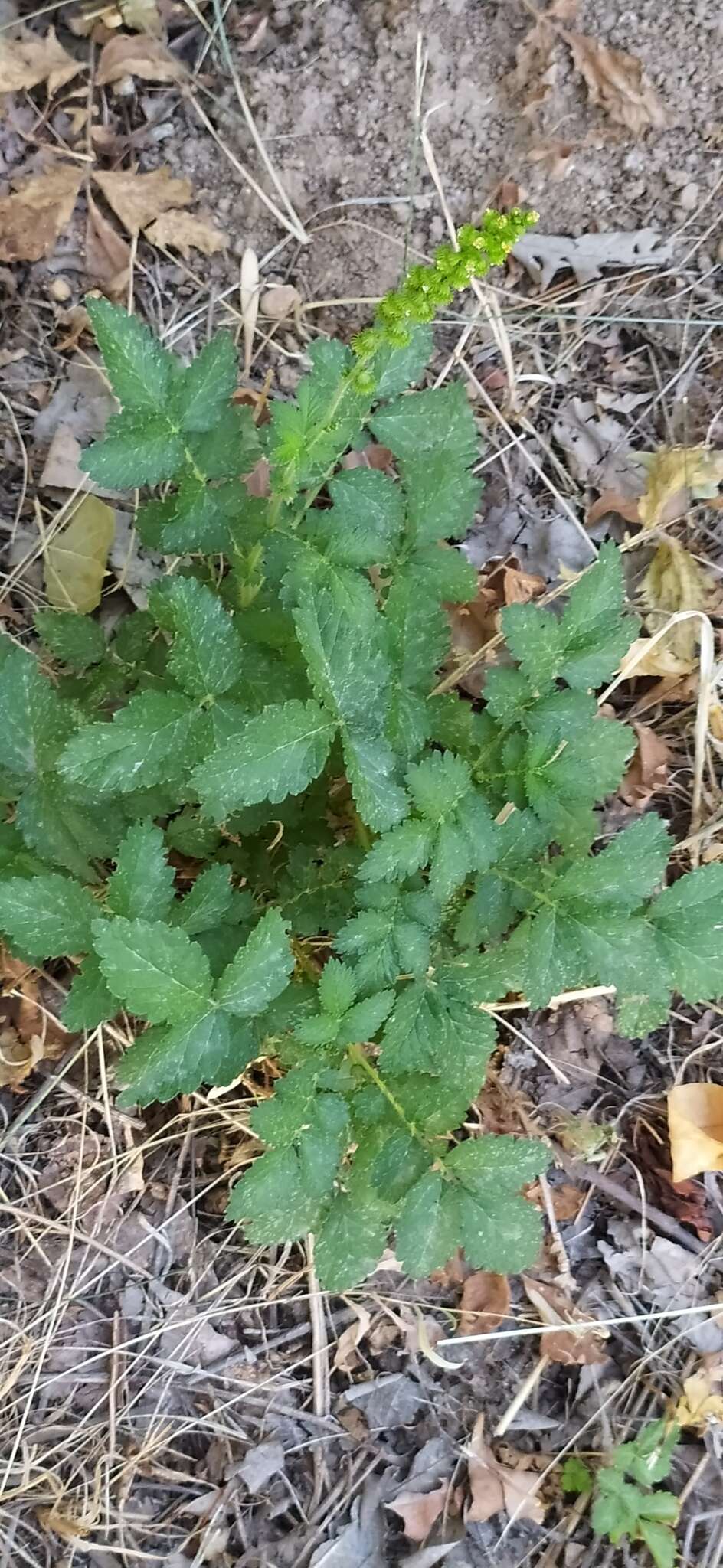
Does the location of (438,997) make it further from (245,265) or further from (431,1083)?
(245,265)

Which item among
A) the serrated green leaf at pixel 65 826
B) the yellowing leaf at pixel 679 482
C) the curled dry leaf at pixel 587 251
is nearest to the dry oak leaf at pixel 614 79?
the curled dry leaf at pixel 587 251

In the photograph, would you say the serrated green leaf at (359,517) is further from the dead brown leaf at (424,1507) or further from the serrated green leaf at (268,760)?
the dead brown leaf at (424,1507)

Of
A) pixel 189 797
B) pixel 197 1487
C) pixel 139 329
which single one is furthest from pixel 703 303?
pixel 197 1487

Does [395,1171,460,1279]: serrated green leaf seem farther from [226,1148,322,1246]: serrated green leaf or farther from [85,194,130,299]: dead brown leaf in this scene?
[85,194,130,299]: dead brown leaf

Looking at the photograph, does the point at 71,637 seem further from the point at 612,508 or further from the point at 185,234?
the point at 612,508

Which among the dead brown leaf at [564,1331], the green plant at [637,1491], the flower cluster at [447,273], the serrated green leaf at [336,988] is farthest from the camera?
the dead brown leaf at [564,1331]

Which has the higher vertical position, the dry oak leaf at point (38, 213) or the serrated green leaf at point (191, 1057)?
the dry oak leaf at point (38, 213)

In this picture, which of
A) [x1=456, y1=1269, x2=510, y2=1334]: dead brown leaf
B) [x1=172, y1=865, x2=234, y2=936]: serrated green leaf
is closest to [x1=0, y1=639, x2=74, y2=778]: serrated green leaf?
[x1=172, y1=865, x2=234, y2=936]: serrated green leaf

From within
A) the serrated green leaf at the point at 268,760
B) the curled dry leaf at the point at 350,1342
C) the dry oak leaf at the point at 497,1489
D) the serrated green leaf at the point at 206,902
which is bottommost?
the dry oak leaf at the point at 497,1489
